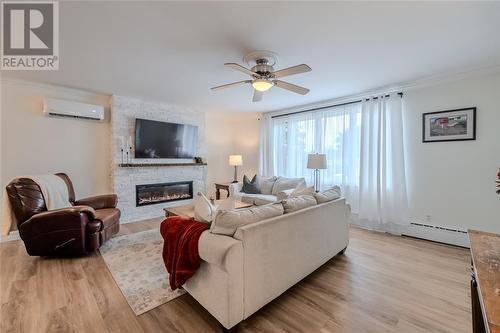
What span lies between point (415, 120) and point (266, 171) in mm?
3284

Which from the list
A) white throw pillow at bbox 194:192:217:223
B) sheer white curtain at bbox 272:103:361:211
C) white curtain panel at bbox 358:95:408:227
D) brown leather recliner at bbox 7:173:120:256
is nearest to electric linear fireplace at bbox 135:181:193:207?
brown leather recliner at bbox 7:173:120:256

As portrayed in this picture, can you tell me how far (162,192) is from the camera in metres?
4.91

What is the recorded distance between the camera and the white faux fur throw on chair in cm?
271

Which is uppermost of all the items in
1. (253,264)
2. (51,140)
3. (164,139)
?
(164,139)

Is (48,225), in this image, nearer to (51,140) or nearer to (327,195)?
(51,140)

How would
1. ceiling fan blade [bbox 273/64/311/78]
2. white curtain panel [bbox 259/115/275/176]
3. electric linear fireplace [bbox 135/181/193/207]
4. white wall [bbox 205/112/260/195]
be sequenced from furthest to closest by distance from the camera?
white wall [bbox 205/112/260/195] → white curtain panel [bbox 259/115/275/176] → electric linear fireplace [bbox 135/181/193/207] → ceiling fan blade [bbox 273/64/311/78]

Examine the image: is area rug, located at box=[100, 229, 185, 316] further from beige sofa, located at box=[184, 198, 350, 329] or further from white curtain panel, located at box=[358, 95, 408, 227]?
white curtain panel, located at box=[358, 95, 408, 227]

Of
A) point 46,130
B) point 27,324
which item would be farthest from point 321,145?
point 46,130

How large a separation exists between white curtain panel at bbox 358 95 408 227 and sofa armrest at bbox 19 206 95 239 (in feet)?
14.3

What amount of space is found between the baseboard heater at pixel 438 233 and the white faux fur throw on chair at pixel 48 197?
Result: 17.2ft

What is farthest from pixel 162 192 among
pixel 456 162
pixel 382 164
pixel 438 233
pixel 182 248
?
pixel 456 162

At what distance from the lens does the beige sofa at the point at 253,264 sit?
156 cm

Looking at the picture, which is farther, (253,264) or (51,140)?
(51,140)

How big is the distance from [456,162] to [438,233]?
110 cm
